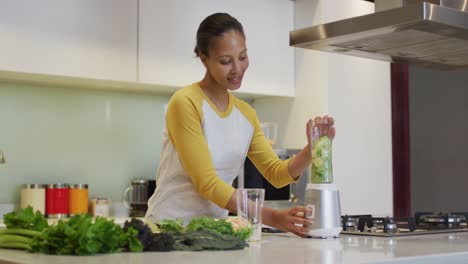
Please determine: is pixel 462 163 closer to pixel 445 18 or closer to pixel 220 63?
pixel 445 18

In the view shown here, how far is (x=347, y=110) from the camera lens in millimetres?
3637

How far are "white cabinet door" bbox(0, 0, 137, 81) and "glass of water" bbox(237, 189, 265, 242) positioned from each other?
4.97ft

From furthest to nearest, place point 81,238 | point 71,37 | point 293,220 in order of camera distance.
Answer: point 71,37 < point 293,220 < point 81,238

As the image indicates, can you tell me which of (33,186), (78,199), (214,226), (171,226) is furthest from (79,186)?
(214,226)

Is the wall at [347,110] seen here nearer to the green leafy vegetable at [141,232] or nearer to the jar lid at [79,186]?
the jar lid at [79,186]

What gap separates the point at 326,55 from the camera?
3.55 metres

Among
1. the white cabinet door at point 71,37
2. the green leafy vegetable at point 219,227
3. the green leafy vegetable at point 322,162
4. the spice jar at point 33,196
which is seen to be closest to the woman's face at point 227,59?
the green leafy vegetable at point 322,162

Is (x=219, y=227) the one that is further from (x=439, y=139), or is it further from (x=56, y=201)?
(x=439, y=139)

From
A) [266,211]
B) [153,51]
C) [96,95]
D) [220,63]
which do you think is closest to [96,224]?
[266,211]

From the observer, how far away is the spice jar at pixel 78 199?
3.14 meters

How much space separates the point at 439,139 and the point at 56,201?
3.21 metres

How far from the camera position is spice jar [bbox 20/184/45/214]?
120 inches

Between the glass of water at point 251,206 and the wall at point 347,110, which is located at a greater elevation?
the wall at point 347,110

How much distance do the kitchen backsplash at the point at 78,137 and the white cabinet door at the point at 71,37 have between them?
345 mm
